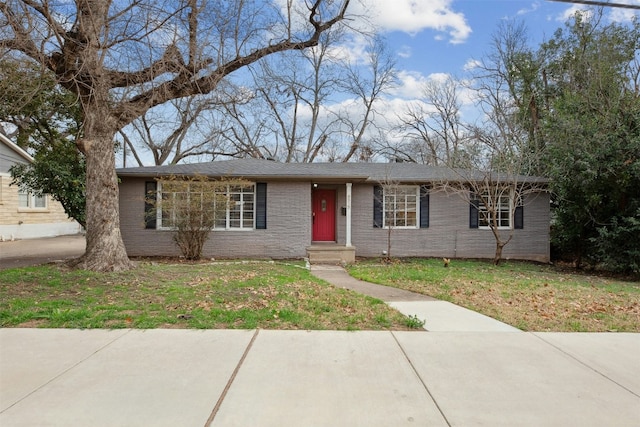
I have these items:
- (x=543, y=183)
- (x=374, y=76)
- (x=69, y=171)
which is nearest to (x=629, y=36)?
(x=543, y=183)

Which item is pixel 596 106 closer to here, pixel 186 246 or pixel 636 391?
pixel 636 391

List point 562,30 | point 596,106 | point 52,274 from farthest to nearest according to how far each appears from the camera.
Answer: point 562,30
point 596,106
point 52,274

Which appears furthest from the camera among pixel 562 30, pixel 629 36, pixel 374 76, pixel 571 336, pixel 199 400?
pixel 374 76

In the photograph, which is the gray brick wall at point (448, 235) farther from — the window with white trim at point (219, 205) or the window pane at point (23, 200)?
the window pane at point (23, 200)

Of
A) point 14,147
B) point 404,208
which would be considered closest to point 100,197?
point 404,208

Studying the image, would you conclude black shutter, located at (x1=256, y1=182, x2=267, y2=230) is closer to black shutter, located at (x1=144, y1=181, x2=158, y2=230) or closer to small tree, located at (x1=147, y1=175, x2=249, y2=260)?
small tree, located at (x1=147, y1=175, x2=249, y2=260)

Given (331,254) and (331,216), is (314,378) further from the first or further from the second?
(331,216)

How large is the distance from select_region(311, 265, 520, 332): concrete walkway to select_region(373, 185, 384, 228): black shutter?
209 inches

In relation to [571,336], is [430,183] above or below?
above

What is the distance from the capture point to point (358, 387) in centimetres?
353

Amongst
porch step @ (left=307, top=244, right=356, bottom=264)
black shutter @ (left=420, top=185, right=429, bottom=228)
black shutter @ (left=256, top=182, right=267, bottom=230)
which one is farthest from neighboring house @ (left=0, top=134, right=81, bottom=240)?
black shutter @ (left=420, top=185, right=429, bottom=228)

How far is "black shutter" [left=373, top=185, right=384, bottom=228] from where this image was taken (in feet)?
46.3

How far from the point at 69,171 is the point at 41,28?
617cm

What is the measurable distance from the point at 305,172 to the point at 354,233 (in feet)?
9.47
